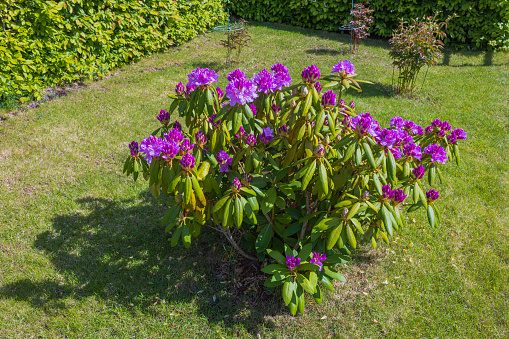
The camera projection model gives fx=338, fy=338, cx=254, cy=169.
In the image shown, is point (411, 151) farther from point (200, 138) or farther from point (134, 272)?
point (134, 272)

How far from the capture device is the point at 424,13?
26.3 feet

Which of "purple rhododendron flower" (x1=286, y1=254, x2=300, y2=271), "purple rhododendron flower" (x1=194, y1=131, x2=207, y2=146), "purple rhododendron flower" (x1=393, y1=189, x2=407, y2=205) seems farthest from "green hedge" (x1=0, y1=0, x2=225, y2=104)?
"purple rhododendron flower" (x1=393, y1=189, x2=407, y2=205)

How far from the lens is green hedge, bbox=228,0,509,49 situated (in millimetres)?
7688

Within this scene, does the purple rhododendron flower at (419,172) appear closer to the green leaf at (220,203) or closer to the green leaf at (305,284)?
the green leaf at (305,284)

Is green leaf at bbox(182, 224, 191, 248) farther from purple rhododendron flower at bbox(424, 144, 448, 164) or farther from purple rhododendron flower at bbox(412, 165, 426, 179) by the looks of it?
purple rhododendron flower at bbox(424, 144, 448, 164)

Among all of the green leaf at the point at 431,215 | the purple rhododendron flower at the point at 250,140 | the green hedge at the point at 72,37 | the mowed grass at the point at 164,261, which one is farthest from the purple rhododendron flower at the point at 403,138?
the green hedge at the point at 72,37

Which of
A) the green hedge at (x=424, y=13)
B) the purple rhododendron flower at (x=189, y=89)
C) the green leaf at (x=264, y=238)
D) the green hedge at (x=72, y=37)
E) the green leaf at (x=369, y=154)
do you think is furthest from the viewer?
the green hedge at (x=424, y=13)

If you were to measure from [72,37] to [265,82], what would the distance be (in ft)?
16.7

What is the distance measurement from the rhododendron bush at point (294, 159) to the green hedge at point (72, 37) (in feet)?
13.8

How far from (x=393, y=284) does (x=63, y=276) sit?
2721mm

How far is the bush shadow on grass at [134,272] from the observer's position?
2.59 m

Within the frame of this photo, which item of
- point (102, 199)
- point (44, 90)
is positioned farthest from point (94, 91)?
point (102, 199)

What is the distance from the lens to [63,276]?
2805 mm

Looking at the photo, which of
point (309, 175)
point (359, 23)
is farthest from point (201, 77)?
point (359, 23)
